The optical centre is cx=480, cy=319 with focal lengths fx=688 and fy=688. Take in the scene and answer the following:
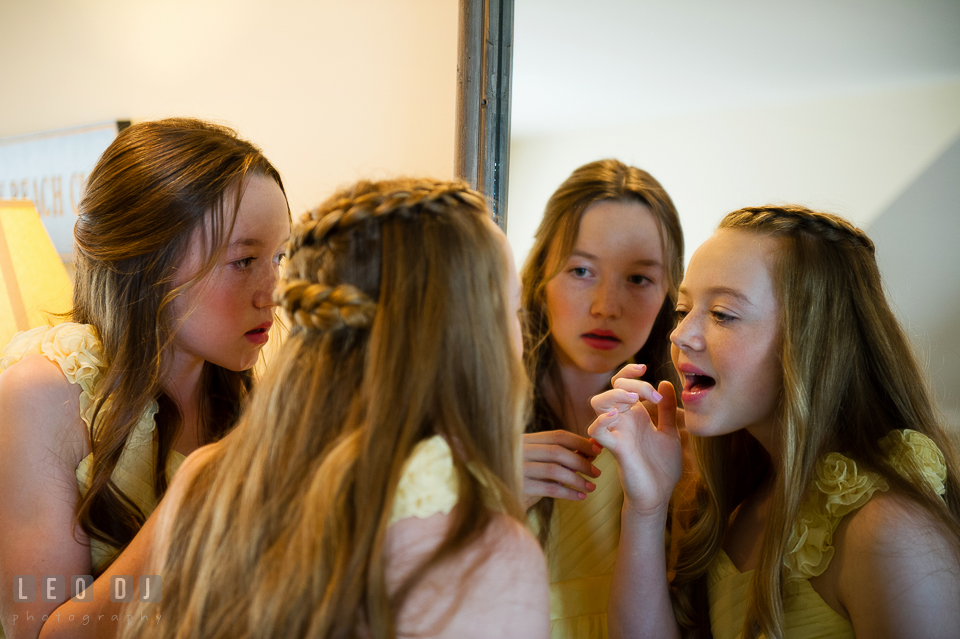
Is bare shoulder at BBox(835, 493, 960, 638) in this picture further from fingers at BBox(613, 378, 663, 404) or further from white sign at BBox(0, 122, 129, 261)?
white sign at BBox(0, 122, 129, 261)

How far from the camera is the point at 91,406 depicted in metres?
1.00

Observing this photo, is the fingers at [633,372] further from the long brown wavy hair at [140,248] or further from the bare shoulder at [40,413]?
the bare shoulder at [40,413]

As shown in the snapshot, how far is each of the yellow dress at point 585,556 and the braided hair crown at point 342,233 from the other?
0.64 meters

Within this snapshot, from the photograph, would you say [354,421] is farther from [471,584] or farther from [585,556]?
[585,556]

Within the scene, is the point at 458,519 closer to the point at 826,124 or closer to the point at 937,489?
the point at 937,489

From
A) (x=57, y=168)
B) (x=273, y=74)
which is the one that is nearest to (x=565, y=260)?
(x=273, y=74)

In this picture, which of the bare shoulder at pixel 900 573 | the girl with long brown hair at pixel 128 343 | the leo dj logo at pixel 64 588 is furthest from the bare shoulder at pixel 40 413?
the bare shoulder at pixel 900 573

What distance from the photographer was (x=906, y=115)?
1.07 m

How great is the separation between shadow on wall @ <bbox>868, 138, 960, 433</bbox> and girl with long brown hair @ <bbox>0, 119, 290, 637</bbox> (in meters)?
0.98

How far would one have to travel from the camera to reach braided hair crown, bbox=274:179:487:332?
26.3 inches

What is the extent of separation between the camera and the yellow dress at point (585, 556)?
1.12 m

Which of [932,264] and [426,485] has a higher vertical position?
[932,264]

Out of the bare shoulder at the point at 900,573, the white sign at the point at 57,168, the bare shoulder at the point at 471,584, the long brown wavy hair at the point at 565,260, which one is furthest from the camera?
the white sign at the point at 57,168

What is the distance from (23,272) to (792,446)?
5.71ft
